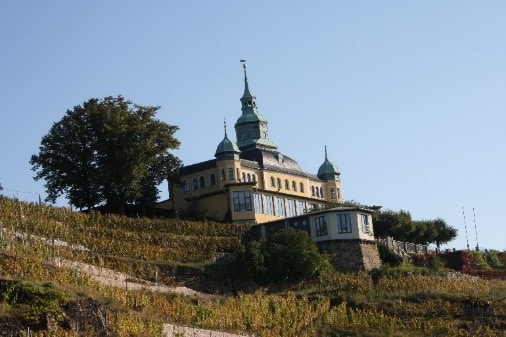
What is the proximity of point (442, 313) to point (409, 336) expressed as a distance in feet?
15.7

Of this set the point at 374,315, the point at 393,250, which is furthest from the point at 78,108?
the point at 374,315

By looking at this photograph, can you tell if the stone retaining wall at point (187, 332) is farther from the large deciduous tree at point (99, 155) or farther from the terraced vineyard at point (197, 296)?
the large deciduous tree at point (99, 155)

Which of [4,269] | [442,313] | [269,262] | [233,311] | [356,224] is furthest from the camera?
[356,224]

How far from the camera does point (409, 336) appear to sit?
5759 cm

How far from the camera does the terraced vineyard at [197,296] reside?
53.8m

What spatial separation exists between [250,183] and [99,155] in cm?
1068

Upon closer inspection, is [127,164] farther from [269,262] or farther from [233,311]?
[233,311]

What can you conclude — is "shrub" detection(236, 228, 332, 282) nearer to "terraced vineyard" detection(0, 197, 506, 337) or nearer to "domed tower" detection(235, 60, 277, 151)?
"terraced vineyard" detection(0, 197, 506, 337)

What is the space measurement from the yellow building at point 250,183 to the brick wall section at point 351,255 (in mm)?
8597

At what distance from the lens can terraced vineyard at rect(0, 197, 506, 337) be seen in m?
53.8

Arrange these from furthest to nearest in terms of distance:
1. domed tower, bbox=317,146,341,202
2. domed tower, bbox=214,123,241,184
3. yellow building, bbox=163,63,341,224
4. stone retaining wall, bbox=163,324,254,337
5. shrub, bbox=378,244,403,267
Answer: domed tower, bbox=317,146,341,202
domed tower, bbox=214,123,241,184
yellow building, bbox=163,63,341,224
shrub, bbox=378,244,403,267
stone retaining wall, bbox=163,324,254,337

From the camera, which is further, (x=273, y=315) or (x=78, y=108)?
(x=78, y=108)

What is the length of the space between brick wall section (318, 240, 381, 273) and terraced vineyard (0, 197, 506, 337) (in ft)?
8.07

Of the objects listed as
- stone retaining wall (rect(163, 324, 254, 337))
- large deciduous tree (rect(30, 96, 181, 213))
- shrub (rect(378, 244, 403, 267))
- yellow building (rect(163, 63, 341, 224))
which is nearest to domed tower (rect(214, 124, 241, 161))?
yellow building (rect(163, 63, 341, 224))
